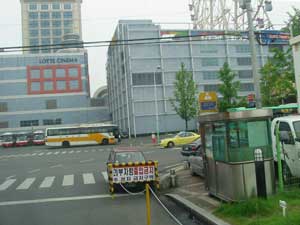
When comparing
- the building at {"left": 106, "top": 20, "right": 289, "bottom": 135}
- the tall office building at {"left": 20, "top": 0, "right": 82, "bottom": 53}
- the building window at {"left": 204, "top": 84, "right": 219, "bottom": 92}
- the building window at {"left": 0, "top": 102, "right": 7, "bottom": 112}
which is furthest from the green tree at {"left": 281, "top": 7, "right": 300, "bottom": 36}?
the tall office building at {"left": 20, "top": 0, "right": 82, "bottom": 53}

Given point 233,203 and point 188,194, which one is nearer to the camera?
point 233,203

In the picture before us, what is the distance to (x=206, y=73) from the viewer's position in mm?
75062

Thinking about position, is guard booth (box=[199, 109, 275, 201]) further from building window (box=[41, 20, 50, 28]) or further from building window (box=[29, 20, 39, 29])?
building window (box=[29, 20, 39, 29])

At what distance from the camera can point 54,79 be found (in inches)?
3802

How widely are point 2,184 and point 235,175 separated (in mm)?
12205

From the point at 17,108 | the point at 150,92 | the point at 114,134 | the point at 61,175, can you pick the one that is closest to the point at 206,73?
the point at 150,92

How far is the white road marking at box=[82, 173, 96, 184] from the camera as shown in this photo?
55.2ft

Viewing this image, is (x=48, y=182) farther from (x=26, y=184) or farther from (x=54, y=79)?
(x=54, y=79)

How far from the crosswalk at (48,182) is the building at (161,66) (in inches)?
1937

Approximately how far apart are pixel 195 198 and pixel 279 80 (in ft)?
63.8

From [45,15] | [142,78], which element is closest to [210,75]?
[142,78]

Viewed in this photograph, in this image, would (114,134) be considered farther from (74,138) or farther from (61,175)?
(61,175)

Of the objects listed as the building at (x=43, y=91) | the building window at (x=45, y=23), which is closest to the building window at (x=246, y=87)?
the building at (x=43, y=91)

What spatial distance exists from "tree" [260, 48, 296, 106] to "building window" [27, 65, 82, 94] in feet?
230
